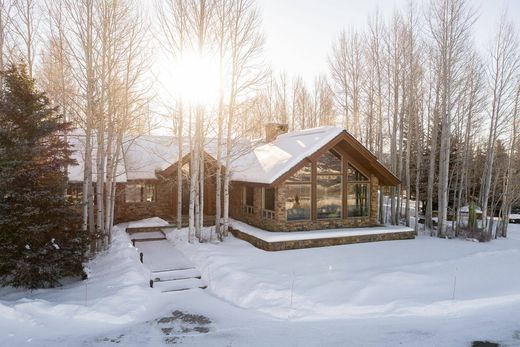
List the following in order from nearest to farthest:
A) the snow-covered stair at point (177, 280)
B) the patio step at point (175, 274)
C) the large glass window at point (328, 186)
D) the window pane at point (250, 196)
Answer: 1. the snow-covered stair at point (177, 280)
2. the patio step at point (175, 274)
3. the large glass window at point (328, 186)
4. the window pane at point (250, 196)

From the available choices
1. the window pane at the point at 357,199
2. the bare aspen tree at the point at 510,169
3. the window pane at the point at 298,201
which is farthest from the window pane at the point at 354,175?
the bare aspen tree at the point at 510,169

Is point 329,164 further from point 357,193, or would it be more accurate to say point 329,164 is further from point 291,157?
point 357,193

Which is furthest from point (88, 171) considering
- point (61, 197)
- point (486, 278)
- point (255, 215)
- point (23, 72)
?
point (486, 278)

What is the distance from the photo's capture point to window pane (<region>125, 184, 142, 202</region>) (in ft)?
60.4

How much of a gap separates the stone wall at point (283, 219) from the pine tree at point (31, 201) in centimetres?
755

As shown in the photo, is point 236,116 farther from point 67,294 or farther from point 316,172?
point 67,294

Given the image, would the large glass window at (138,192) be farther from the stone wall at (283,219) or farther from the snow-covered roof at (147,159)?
the stone wall at (283,219)

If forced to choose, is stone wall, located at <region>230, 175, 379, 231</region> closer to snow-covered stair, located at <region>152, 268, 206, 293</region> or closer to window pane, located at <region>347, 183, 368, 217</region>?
window pane, located at <region>347, 183, 368, 217</region>

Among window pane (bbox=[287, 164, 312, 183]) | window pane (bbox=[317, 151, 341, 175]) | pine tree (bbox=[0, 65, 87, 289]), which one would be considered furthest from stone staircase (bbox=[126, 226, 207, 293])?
window pane (bbox=[317, 151, 341, 175])

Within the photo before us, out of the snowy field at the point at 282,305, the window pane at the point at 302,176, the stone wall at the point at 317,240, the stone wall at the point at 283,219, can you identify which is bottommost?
the snowy field at the point at 282,305

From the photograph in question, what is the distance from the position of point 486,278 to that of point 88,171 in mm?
13015

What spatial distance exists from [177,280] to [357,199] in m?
9.70

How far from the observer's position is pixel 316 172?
15.3 m

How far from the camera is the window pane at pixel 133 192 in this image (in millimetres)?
18406
